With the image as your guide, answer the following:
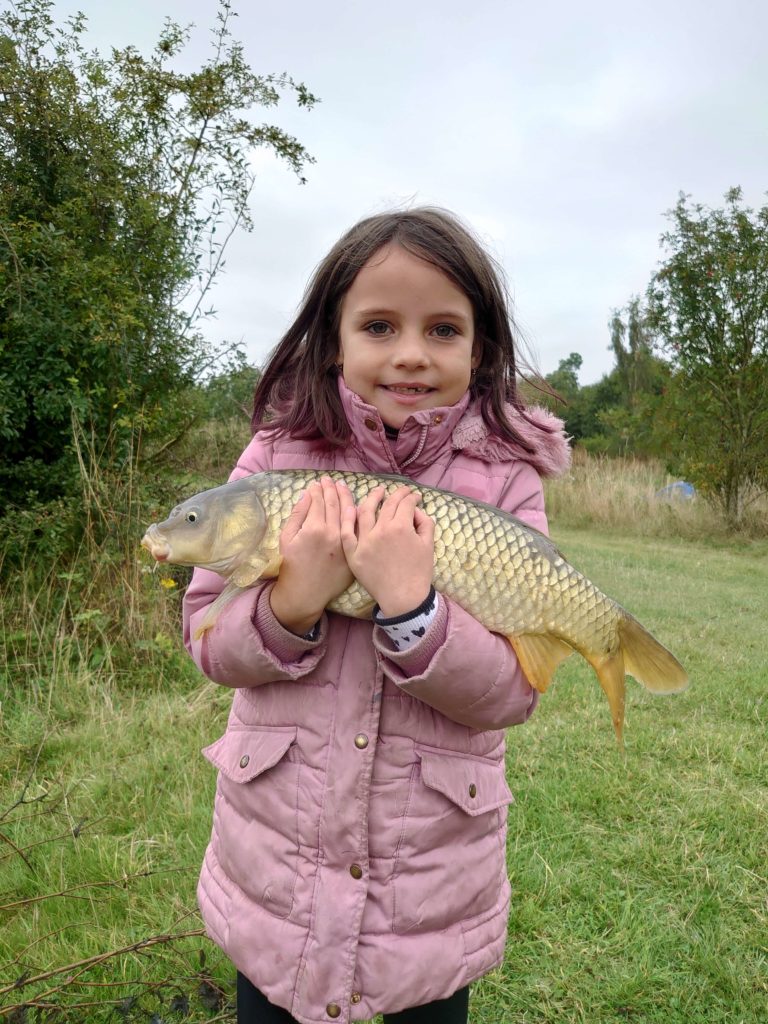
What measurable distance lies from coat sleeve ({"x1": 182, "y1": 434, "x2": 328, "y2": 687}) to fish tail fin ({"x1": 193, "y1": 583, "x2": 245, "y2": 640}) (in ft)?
0.04

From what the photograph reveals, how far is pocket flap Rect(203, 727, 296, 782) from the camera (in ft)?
3.46

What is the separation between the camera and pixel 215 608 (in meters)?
1.01

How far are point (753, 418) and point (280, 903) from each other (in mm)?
9810

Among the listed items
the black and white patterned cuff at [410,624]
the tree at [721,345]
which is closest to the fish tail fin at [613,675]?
the black and white patterned cuff at [410,624]

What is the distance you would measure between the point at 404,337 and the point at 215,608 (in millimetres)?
452

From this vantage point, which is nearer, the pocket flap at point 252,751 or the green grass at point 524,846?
the pocket flap at point 252,751

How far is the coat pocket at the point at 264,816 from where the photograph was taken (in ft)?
3.45

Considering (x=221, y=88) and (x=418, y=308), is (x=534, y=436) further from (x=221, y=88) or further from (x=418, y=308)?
(x=221, y=88)

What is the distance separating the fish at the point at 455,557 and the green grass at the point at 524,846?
25 centimetres

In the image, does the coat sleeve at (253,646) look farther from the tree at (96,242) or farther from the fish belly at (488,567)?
the tree at (96,242)

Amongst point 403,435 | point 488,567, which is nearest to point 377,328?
point 403,435

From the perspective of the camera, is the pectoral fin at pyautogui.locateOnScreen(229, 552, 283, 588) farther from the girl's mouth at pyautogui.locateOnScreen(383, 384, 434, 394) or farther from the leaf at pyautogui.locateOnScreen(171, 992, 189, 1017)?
the leaf at pyautogui.locateOnScreen(171, 992, 189, 1017)

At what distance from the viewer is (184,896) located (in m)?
1.93

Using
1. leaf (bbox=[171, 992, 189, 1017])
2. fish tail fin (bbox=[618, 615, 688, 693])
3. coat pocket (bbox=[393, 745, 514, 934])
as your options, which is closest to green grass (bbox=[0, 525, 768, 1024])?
leaf (bbox=[171, 992, 189, 1017])
